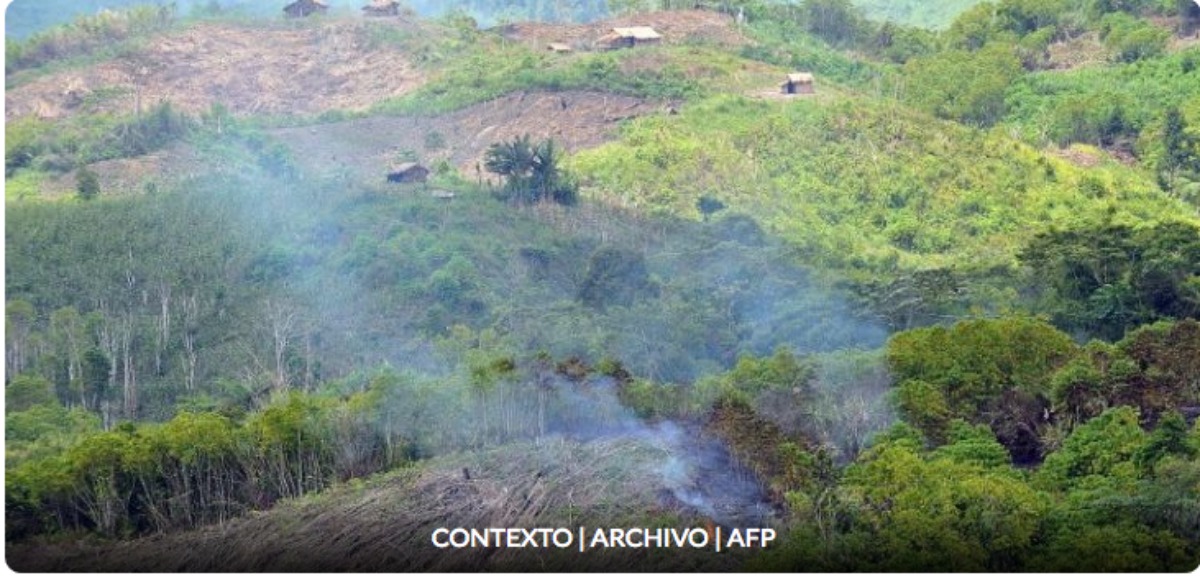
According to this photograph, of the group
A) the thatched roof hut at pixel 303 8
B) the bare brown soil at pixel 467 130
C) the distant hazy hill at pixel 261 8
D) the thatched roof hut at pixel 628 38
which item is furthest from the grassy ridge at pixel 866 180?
the distant hazy hill at pixel 261 8

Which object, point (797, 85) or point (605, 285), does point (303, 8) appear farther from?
point (605, 285)

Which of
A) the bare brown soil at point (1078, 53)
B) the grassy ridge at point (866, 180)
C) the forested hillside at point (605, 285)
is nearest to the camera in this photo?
the forested hillside at point (605, 285)

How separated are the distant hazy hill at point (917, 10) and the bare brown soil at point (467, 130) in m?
9.99

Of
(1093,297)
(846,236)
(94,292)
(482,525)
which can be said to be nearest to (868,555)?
(482,525)

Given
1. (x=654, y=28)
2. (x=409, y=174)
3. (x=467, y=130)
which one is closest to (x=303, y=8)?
(x=467, y=130)

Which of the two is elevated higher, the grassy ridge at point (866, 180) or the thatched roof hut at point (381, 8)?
the thatched roof hut at point (381, 8)

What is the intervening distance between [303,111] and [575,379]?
14.6 m

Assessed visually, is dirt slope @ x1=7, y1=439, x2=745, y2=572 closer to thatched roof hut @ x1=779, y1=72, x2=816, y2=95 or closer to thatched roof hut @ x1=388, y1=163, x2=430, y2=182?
thatched roof hut @ x1=388, y1=163, x2=430, y2=182

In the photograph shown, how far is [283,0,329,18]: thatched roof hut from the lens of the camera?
33750 mm

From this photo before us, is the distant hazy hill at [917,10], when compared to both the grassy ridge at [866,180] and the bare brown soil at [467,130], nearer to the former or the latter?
the grassy ridge at [866,180]

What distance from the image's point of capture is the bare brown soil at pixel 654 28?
34.0 metres

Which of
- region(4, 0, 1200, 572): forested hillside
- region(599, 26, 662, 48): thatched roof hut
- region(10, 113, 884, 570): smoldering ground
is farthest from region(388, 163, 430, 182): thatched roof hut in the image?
region(599, 26, 662, 48): thatched roof hut

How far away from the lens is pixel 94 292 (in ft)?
73.3

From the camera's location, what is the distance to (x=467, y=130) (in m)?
30.2
